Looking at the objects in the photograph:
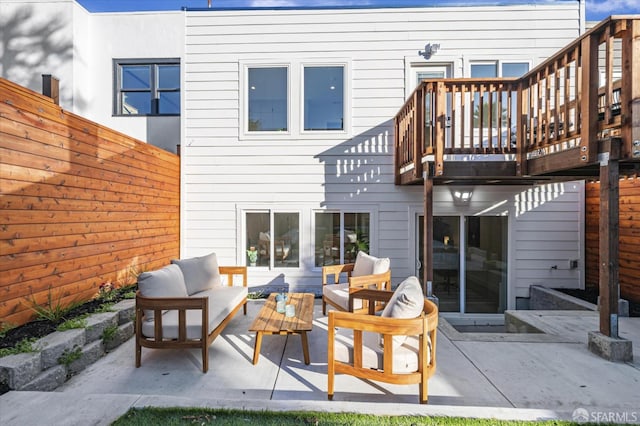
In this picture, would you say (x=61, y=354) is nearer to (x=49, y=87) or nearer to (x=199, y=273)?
(x=199, y=273)

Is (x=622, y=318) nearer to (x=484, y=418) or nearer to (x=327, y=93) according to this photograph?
(x=484, y=418)

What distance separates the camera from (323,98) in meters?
5.83

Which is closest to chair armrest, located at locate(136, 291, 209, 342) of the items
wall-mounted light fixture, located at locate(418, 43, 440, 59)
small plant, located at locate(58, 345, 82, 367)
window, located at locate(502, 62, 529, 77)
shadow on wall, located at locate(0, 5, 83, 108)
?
small plant, located at locate(58, 345, 82, 367)

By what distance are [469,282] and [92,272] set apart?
5.88 metres

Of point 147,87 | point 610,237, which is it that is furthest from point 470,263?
point 147,87

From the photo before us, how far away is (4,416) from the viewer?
2.09m

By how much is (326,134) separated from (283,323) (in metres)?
3.72

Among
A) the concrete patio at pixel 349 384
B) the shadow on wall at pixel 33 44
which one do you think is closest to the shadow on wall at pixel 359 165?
the concrete patio at pixel 349 384

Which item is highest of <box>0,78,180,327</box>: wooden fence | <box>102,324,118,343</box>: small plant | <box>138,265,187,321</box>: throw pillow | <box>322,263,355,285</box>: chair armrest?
<box>0,78,180,327</box>: wooden fence

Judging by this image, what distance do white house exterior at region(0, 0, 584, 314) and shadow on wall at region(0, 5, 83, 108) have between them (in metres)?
0.09

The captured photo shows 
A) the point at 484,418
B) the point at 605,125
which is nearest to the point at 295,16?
the point at 605,125

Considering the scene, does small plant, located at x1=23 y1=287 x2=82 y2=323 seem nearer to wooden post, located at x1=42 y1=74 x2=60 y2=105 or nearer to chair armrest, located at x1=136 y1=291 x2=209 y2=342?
chair armrest, located at x1=136 y1=291 x2=209 y2=342

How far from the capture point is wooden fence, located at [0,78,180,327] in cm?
281

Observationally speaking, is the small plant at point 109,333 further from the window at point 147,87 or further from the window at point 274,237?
the window at point 147,87
